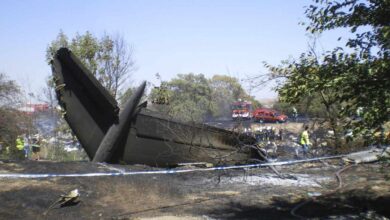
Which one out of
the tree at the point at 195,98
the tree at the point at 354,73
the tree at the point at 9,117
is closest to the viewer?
the tree at the point at 354,73

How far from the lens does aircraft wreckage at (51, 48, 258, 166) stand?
11.1m

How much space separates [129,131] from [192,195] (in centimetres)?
335

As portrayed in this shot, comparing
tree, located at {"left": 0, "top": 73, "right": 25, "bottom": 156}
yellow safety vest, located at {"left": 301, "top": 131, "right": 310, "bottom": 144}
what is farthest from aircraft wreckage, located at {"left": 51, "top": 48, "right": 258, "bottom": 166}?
tree, located at {"left": 0, "top": 73, "right": 25, "bottom": 156}

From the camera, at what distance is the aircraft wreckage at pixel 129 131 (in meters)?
11.1

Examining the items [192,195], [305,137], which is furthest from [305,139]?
[192,195]

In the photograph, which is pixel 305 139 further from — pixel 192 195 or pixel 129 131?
pixel 192 195

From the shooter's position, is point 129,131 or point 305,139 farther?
point 305,139

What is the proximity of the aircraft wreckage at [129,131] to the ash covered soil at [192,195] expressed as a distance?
848 mm

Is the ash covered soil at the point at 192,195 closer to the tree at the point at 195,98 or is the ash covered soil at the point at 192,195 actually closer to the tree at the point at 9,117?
the tree at the point at 195,98

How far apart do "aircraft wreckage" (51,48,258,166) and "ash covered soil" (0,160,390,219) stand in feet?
2.78

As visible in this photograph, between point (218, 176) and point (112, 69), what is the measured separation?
17463 mm

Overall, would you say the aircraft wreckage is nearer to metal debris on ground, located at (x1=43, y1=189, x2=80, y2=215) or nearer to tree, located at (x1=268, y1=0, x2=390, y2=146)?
metal debris on ground, located at (x1=43, y1=189, x2=80, y2=215)

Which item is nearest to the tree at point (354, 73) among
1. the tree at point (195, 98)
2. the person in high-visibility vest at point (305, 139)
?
the tree at point (195, 98)

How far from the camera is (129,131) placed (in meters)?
11.6
